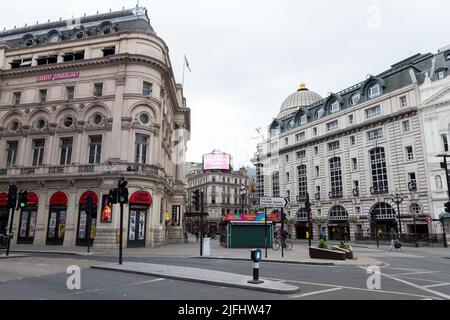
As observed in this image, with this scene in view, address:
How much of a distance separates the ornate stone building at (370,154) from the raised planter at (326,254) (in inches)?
937

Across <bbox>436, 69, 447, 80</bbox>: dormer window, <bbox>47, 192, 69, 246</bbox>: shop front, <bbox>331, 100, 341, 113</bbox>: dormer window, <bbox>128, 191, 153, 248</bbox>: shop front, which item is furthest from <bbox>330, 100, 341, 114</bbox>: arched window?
<bbox>47, 192, 69, 246</bbox>: shop front

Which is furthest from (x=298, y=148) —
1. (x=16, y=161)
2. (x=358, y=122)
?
(x=16, y=161)

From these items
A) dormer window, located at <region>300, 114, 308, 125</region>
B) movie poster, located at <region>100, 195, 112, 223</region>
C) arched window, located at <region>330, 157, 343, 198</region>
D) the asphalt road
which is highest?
dormer window, located at <region>300, 114, 308, 125</region>

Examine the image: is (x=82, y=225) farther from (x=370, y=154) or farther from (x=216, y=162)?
(x=216, y=162)

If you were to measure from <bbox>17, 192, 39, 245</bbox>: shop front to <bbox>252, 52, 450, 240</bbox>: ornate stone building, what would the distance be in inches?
1526

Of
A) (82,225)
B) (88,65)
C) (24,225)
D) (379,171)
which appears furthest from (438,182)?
(24,225)

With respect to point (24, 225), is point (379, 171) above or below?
above

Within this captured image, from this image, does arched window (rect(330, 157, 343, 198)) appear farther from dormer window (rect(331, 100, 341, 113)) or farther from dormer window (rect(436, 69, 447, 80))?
dormer window (rect(436, 69, 447, 80))

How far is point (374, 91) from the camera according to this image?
51.1 meters

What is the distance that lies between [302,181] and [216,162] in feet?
95.9

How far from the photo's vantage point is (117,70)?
31.3 meters

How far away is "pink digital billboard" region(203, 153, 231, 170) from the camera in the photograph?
84750 millimetres

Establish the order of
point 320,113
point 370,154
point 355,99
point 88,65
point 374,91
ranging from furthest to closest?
1. point 320,113
2. point 355,99
3. point 374,91
4. point 370,154
5. point 88,65
